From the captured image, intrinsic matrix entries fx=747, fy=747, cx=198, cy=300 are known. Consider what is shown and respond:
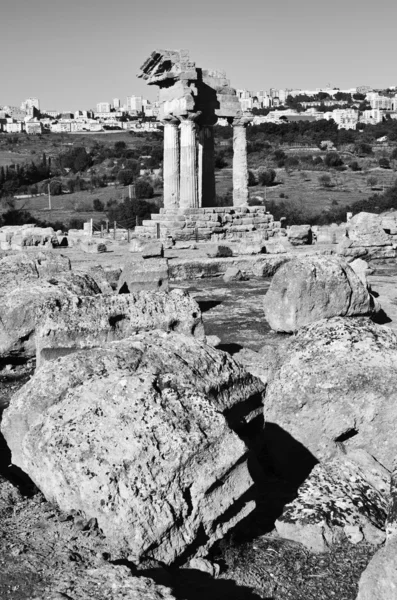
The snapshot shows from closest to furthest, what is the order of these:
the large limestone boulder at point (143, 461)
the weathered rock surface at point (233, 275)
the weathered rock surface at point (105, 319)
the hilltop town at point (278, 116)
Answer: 1. the large limestone boulder at point (143, 461)
2. the weathered rock surface at point (105, 319)
3. the weathered rock surface at point (233, 275)
4. the hilltop town at point (278, 116)

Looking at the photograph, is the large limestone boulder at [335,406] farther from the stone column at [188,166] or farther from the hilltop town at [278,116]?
the hilltop town at [278,116]

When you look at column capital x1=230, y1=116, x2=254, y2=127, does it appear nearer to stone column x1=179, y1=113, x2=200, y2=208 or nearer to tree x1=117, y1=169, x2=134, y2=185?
stone column x1=179, y1=113, x2=200, y2=208

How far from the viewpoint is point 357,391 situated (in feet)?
19.0

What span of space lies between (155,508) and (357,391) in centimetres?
220

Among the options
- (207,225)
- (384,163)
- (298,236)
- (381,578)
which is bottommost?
(381,578)

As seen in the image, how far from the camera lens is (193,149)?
2631 centimetres

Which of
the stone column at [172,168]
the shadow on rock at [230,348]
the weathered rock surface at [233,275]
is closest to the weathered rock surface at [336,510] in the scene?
the shadow on rock at [230,348]

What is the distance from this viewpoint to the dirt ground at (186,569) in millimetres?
3809

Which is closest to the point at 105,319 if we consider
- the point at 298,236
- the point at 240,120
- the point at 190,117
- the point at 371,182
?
the point at 298,236

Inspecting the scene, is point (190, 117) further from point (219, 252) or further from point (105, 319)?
point (105, 319)

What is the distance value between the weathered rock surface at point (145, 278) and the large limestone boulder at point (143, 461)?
7372 millimetres

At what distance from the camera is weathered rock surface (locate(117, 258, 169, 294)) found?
41.1 feet

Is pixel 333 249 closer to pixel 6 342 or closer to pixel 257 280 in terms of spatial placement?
pixel 257 280

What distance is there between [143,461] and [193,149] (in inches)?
899
